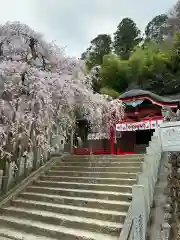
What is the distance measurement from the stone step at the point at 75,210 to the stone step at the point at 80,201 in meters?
0.14

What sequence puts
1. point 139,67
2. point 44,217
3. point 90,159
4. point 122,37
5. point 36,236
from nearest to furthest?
point 36,236 < point 44,217 < point 90,159 < point 139,67 < point 122,37

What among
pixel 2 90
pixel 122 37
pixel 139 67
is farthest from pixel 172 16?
pixel 2 90

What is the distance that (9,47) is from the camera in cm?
962

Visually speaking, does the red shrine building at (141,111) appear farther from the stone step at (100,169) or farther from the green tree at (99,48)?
the green tree at (99,48)

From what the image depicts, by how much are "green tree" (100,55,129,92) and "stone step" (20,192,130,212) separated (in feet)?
53.5

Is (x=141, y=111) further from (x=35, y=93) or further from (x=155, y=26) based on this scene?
(x=155, y=26)

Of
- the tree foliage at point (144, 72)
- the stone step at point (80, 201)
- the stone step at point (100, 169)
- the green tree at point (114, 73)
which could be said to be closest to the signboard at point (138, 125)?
the stone step at point (100, 169)

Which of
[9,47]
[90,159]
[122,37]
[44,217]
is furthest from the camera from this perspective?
[122,37]

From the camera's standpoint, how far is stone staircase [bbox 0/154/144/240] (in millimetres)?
6164

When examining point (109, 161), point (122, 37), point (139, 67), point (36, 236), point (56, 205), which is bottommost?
point (36, 236)

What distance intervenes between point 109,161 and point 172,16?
124ft

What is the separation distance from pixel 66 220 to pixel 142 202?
A: 2078mm

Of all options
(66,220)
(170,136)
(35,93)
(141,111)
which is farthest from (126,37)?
(66,220)

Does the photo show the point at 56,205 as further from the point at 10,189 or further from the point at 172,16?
the point at 172,16
